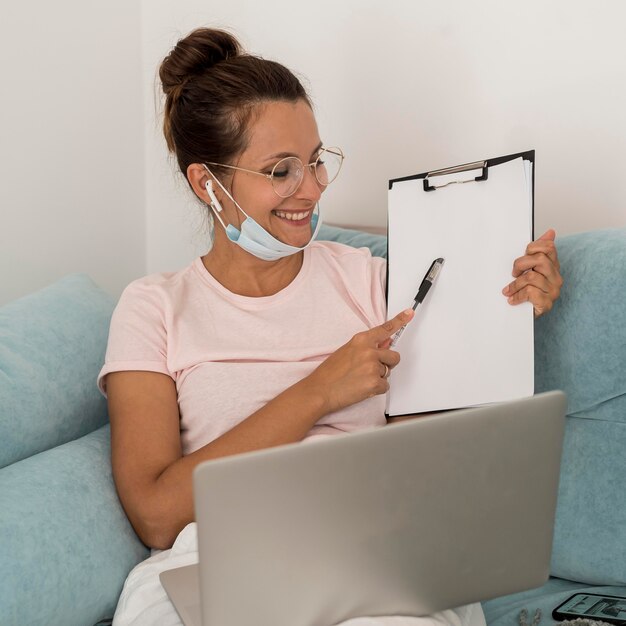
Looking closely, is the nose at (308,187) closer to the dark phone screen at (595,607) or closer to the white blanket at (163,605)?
the white blanket at (163,605)

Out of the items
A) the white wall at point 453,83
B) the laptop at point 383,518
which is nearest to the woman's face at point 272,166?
the white wall at point 453,83

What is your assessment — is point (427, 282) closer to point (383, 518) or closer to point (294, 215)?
point (294, 215)

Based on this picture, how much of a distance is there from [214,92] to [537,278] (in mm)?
614

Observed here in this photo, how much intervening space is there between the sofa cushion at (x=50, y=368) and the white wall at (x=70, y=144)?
0.39 m

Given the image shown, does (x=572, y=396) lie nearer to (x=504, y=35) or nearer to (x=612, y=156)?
(x=612, y=156)

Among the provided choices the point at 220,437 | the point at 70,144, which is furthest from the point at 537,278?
the point at 70,144

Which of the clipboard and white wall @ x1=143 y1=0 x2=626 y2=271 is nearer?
the clipboard

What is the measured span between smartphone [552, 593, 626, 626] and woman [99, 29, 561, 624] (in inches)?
15.8

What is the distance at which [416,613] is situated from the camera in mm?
996

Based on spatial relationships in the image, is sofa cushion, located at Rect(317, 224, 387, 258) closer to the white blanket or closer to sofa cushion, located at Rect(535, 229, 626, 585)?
sofa cushion, located at Rect(535, 229, 626, 585)

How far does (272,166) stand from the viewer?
4.77 feet

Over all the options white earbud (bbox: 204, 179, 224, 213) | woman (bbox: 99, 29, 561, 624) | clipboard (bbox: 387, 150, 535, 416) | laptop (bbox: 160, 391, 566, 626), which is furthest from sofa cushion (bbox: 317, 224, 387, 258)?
laptop (bbox: 160, 391, 566, 626)

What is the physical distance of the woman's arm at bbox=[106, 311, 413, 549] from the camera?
1320mm

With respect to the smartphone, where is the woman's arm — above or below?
above
